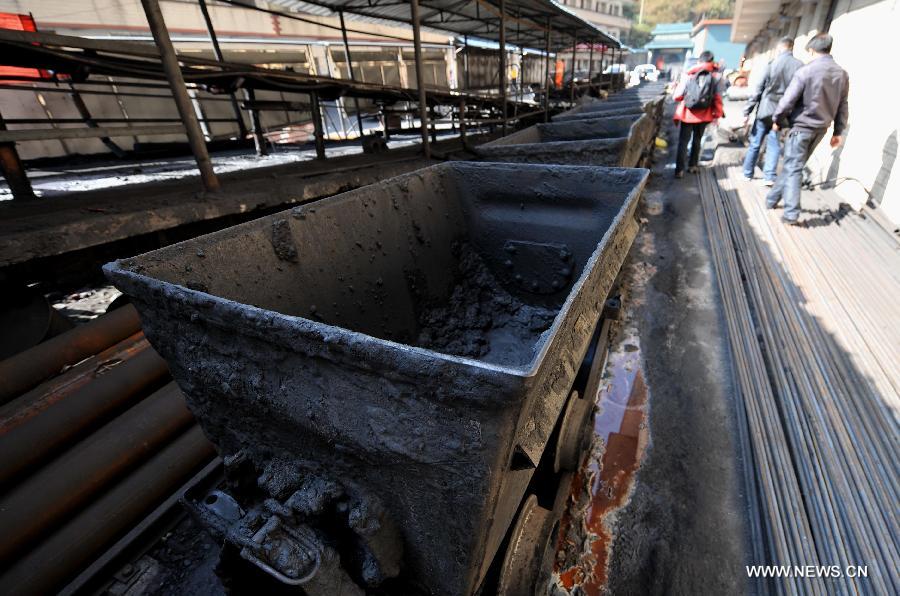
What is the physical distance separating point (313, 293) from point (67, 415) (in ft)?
3.87

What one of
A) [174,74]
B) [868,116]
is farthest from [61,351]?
[868,116]

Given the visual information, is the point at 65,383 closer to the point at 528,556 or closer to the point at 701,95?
the point at 528,556

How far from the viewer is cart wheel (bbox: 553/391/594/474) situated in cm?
169

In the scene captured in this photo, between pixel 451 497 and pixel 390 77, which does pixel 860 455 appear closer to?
pixel 451 497

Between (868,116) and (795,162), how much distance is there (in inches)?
65.6

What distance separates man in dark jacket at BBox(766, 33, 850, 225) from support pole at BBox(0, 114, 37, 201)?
Result: 7.27m

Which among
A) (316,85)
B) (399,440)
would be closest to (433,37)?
(316,85)

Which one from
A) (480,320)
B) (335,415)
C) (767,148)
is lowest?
(480,320)

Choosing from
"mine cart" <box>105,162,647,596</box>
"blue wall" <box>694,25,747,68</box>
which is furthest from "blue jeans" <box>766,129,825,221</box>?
"blue wall" <box>694,25,747,68</box>

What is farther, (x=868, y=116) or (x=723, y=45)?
(x=723, y=45)

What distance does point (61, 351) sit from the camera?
6.78ft

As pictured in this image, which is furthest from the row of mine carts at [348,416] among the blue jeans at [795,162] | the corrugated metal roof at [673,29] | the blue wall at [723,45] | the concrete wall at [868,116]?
the corrugated metal roof at [673,29]

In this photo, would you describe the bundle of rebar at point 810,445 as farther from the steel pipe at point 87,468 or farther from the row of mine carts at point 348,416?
the steel pipe at point 87,468

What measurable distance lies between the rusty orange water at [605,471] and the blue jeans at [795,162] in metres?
3.36
